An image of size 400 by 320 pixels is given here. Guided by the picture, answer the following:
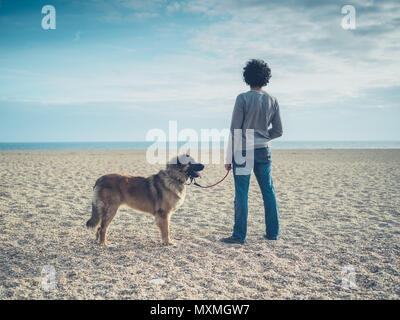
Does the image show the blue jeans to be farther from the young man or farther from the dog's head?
the dog's head

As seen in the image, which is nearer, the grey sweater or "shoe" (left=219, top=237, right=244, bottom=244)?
the grey sweater

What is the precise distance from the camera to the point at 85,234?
507cm

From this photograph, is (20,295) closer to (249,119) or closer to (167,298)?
(167,298)

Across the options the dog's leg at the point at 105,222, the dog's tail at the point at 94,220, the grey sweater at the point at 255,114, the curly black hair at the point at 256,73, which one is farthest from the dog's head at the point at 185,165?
the curly black hair at the point at 256,73

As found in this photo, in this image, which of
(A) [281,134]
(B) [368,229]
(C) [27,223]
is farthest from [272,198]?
(C) [27,223]

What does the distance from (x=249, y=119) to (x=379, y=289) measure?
2.44 meters

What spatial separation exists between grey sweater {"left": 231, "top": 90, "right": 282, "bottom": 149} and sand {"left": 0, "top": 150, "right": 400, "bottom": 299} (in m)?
1.56

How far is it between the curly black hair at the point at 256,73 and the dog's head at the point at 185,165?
1.43 metres

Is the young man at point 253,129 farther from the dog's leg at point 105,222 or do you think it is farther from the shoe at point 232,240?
the dog's leg at point 105,222

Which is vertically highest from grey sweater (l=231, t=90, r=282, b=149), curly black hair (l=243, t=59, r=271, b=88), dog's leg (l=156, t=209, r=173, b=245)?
curly black hair (l=243, t=59, r=271, b=88)

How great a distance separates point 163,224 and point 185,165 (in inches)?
36.8

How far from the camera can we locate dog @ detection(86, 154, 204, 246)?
450 centimetres

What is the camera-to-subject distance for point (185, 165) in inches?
187

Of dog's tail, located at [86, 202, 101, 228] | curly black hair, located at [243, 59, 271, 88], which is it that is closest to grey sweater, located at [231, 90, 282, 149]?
curly black hair, located at [243, 59, 271, 88]
